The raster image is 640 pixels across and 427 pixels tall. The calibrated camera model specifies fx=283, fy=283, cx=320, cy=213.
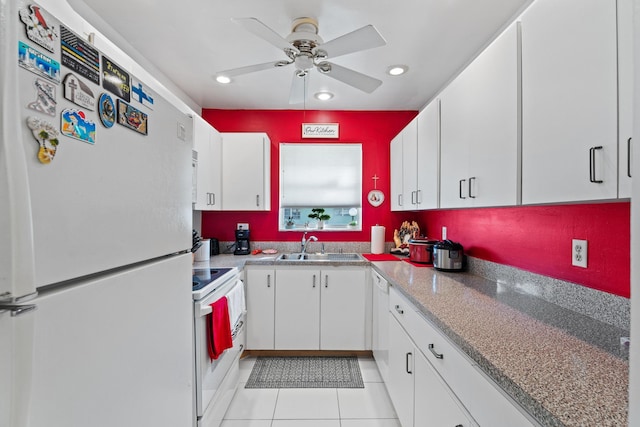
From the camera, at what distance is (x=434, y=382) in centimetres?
121

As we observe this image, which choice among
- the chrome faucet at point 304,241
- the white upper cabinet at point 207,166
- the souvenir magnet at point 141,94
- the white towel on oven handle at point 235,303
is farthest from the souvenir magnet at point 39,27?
the chrome faucet at point 304,241

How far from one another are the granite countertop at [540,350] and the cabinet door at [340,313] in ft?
3.41

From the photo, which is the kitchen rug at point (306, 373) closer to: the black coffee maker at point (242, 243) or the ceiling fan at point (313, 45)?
the black coffee maker at point (242, 243)

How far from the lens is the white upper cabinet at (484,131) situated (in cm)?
119

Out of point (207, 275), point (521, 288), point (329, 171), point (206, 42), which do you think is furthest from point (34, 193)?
point (329, 171)

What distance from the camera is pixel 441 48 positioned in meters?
2.00

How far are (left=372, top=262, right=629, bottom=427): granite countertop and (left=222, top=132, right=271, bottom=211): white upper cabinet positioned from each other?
1846 millimetres

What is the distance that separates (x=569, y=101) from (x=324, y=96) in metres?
2.18

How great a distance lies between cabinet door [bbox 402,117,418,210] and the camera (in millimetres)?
2346

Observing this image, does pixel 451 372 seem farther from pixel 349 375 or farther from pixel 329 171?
pixel 329 171

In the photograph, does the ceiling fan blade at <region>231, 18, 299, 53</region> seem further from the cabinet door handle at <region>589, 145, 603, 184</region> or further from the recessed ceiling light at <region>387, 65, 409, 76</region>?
the cabinet door handle at <region>589, 145, 603, 184</region>

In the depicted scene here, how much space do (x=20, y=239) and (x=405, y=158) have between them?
257 cm

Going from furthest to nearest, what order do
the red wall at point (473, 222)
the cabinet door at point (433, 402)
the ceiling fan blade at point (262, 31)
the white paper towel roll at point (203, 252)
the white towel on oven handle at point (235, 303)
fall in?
the white paper towel roll at point (203, 252) → the white towel on oven handle at point (235, 303) → the ceiling fan blade at point (262, 31) → the red wall at point (473, 222) → the cabinet door at point (433, 402)

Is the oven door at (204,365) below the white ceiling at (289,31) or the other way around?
below
